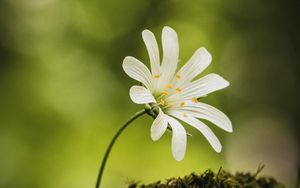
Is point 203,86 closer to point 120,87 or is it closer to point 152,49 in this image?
point 152,49

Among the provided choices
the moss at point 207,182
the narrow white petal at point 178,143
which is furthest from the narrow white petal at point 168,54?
the moss at point 207,182

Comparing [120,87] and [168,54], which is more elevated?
[120,87]

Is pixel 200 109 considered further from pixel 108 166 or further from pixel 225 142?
pixel 225 142

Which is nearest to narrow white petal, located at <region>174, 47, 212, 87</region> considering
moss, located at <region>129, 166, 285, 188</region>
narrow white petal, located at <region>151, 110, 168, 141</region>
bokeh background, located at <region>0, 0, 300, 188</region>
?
narrow white petal, located at <region>151, 110, 168, 141</region>

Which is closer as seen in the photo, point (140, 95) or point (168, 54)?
point (140, 95)

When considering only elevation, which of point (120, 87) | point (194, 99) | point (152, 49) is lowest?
point (194, 99)

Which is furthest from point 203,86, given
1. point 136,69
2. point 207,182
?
point 207,182

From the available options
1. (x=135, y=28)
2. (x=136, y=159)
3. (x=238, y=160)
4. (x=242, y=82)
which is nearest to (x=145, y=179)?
(x=136, y=159)
